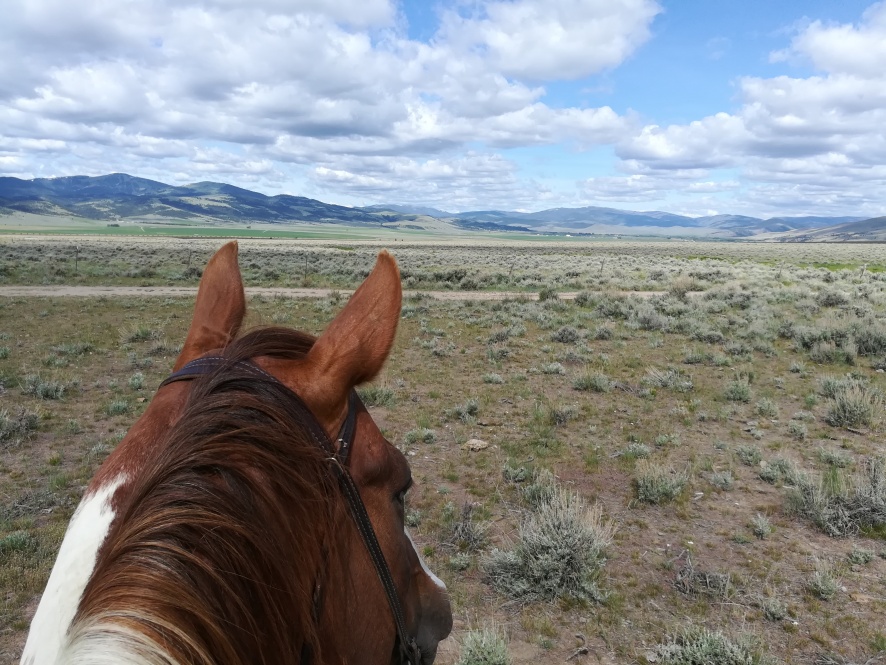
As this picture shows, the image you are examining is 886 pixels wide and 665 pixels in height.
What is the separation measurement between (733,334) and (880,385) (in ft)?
14.7

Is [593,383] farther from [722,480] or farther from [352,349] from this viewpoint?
[352,349]

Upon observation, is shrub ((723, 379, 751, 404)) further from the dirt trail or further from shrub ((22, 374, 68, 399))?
the dirt trail

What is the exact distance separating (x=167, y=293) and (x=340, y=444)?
24.1 meters

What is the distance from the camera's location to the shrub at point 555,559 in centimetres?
457

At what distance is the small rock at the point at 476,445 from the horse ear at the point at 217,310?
20.1 ft

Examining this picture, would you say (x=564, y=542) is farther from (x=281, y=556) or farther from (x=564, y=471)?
(x=281, y=556)

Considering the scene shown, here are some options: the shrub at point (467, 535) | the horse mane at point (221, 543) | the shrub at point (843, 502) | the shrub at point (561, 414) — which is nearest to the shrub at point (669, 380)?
the shrub at point (561, 414)

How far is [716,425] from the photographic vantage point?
826 centimetres

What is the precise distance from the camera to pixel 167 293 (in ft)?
73.2

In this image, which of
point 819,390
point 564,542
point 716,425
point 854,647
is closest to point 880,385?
point 819,390

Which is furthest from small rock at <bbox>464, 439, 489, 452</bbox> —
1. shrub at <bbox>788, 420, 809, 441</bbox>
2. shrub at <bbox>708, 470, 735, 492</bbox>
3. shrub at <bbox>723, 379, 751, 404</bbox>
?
shrub at <bbox>723, 379, 751, 404</bbox>

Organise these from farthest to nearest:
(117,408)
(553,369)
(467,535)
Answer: (553,369) → (117,408) → (467,535)

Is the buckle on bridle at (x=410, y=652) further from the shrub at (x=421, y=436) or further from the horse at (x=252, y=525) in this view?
the shrub at (x=421, y=436)

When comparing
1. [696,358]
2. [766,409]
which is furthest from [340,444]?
[696,358]
